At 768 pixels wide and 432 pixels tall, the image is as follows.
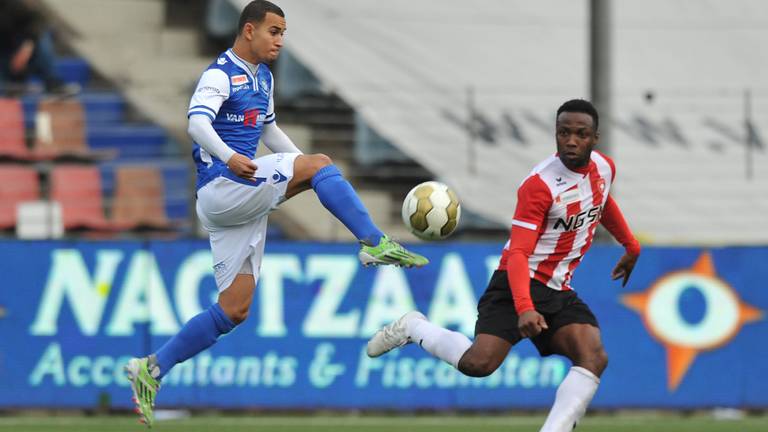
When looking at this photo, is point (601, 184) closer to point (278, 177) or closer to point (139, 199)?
point (278, 177)

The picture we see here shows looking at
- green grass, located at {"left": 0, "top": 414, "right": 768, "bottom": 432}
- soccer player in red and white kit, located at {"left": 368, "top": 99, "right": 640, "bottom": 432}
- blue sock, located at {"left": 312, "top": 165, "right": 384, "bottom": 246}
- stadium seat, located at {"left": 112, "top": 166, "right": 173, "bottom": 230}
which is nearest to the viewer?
soccer player in red and white kit, located at {"left": 368, "top": 99, "right": 640, "bottom": 432}

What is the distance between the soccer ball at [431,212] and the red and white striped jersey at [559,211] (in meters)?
0.37

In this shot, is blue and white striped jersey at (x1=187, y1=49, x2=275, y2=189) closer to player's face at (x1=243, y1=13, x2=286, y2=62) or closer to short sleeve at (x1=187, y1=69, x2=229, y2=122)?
short sleeve at (x1=187, y1=69, x2=229, y2=122)

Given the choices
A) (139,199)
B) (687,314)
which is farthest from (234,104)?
(139,199)

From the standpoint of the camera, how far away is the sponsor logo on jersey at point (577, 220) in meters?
8.05

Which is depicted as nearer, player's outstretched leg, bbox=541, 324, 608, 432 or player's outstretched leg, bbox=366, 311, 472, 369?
player's outstretched leg, bbox=541, 324, 608, 432

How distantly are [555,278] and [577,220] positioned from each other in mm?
370

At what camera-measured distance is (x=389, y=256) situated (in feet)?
25.6

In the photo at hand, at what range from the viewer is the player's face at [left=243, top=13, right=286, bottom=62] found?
8.19m

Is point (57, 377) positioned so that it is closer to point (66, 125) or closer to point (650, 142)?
point (66, 125)

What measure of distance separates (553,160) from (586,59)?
9.42 meters

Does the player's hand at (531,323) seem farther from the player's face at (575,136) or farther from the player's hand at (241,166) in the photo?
the player's hand at (241,166)

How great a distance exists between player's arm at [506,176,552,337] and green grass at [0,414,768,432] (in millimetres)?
3537

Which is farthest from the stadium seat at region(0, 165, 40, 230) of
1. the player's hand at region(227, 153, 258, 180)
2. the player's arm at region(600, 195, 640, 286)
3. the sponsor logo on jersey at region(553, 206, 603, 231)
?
the sponsor logo on jersey at region(553, 206, 603, 231)
